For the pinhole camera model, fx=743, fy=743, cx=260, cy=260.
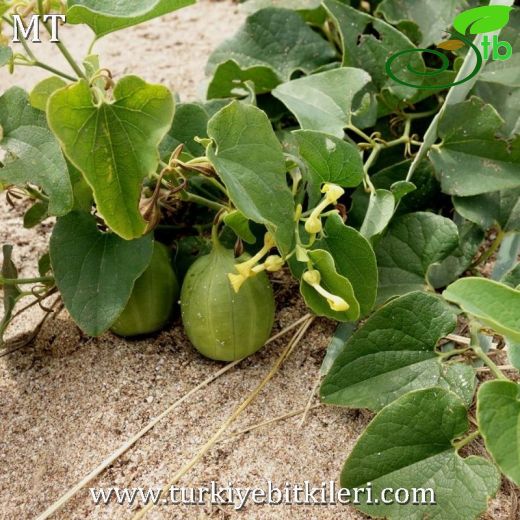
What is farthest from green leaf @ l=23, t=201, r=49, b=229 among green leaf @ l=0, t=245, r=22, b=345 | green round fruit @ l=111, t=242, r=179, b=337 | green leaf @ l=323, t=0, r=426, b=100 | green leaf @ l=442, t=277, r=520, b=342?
green leaf @ l=442, t=277, r=520, b=342

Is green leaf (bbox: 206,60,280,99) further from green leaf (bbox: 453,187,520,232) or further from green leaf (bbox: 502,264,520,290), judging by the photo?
green leaf (bbox: 502,264,520,290)

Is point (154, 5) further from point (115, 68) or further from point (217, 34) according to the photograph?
point (217, 34)

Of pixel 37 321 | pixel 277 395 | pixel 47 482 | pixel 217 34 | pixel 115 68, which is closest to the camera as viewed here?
pixel 47 482

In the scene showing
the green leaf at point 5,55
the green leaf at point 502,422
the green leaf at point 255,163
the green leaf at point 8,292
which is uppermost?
the green leaf at point 5,55

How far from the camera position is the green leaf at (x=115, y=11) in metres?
0.90

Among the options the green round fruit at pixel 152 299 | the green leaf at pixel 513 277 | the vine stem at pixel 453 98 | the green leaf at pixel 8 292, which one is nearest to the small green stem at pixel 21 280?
the green leaf at pixel 8 292

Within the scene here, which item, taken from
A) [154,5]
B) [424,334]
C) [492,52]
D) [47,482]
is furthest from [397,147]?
[47,482]

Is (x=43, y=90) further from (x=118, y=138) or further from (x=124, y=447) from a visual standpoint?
(x=124, y=447)

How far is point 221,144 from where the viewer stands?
93 cm

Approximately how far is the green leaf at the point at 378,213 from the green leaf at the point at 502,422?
0.95 feet

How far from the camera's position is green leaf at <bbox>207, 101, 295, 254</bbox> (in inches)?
36.2

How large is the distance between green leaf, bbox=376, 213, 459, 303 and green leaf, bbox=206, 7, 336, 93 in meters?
0.42

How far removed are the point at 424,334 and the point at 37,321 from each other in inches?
25.2

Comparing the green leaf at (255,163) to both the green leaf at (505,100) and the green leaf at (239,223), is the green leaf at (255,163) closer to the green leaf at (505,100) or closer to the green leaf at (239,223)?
the green leaf at (239,223)
